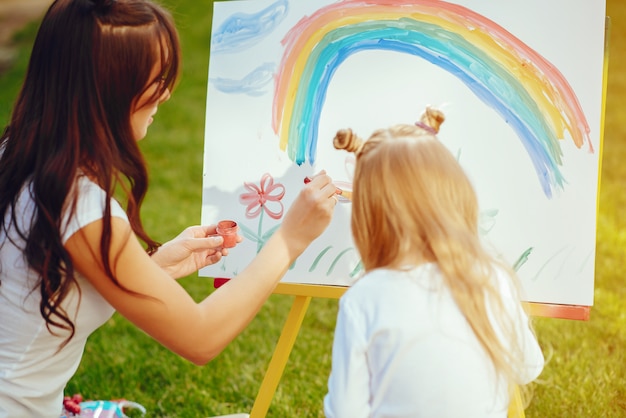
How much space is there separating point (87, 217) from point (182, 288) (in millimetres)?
246

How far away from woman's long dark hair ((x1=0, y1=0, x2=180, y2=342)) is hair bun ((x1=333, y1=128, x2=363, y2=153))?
0.43 m

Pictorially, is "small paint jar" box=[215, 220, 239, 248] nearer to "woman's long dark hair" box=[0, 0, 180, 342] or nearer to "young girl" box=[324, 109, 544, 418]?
"woman's long dark hair" box=[0, 0, 180, 342]

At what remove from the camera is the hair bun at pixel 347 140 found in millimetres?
1550

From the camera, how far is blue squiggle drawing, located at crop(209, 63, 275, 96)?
91.6 inches

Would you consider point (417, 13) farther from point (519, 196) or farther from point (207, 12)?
point (207, 12)

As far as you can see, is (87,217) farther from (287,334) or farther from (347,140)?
(287,334)

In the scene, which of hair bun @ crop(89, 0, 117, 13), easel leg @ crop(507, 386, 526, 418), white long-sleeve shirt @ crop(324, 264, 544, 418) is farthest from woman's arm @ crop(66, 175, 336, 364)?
easel leg @ crop(507, 386, 526, 418)

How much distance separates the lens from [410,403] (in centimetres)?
143

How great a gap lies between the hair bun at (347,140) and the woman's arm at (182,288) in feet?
0.57

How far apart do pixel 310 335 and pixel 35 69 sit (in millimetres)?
1929

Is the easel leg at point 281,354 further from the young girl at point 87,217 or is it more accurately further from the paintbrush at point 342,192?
the young girl at point 87,217

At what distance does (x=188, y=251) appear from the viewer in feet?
6.60

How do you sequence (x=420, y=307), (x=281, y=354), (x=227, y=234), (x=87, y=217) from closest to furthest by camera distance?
(x=420, y=307)
(x=87, y=217)
(x=227, y=234)
(x=281, y=354)

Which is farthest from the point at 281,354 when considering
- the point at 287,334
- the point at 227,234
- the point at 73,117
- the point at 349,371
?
the point at 73,117
